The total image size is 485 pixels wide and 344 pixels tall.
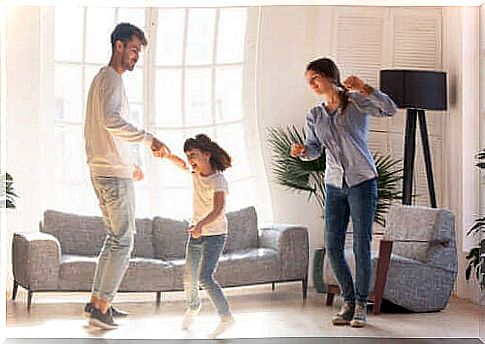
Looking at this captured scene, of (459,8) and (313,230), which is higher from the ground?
(459,8)

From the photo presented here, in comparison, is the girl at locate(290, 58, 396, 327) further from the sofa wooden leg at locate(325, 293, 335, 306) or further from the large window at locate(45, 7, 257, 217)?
the large window at locate(45, 7, 257, 217)

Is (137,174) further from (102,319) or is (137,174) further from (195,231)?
(102,319)

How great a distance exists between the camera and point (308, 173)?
17.1ft

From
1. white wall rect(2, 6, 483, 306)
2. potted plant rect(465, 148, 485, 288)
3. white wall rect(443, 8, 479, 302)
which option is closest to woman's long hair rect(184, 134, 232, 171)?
white wall rect(2, 6, 483, 306)

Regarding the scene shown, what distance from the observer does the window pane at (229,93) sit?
5203mm

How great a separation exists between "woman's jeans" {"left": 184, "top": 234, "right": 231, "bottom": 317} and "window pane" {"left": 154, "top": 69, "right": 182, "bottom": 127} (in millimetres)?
678

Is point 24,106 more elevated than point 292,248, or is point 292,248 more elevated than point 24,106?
point 24,106

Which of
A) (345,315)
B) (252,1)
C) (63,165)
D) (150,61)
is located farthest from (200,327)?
(252,1)

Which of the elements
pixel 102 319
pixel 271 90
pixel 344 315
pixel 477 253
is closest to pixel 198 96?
pixel 271 90

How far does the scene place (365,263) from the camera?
5.15m

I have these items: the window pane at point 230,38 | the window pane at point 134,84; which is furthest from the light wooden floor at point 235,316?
the window pane at point 230,38

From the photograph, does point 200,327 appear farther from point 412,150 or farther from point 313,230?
point 412,150

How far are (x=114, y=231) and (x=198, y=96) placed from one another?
89cm

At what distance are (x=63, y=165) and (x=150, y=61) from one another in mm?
761
